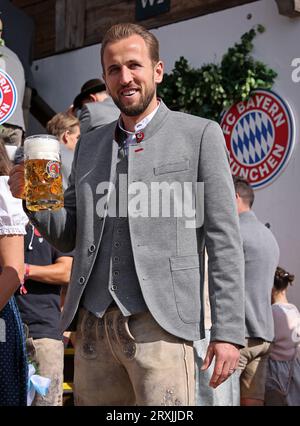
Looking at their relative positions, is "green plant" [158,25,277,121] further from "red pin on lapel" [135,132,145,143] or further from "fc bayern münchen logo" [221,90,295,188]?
"red pin on lapel" [135,132,145,143]

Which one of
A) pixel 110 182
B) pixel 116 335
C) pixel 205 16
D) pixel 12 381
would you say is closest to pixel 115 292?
pixel 116 335

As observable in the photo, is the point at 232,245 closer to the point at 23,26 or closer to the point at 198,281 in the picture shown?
the point at 198,281

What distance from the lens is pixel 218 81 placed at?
6.18 meters

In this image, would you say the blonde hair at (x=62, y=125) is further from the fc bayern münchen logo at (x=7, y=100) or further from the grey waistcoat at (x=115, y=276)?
the grey waistcoat at (x=115, y=276)

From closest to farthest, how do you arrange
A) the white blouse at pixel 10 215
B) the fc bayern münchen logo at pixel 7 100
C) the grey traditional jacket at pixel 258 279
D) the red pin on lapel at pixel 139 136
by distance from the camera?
the red pin on lapel at pixel 139 136, the white blouse at pixel 10 215, the fc bayern münchen logo at pixel 7 100, the grey traditional jacket at pixel 258 279

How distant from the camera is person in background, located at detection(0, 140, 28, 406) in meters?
2.55

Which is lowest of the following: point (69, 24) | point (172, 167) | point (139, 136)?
point (172, 167)

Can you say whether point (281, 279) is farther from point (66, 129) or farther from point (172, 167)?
point (172, 167)

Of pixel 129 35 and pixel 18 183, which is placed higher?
pixel 129 35

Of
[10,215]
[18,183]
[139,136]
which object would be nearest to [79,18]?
[10,215]

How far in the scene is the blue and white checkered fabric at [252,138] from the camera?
5.95 meters

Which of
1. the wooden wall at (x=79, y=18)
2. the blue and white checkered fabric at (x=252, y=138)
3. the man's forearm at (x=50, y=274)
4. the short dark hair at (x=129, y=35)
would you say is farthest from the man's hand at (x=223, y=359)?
the wooden wall at (x=79, y=18)

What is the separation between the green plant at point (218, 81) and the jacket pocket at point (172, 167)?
3.67 m

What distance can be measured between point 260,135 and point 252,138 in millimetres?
72
